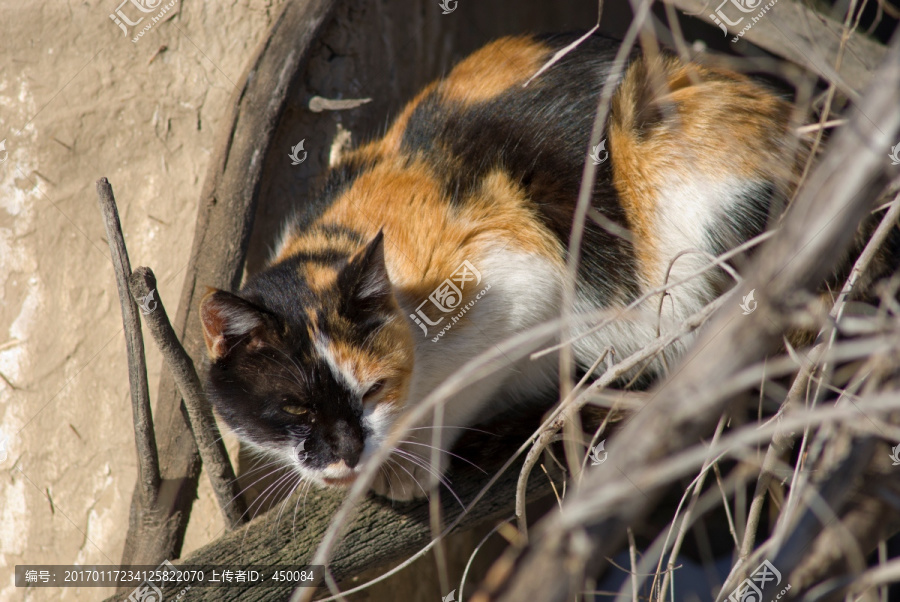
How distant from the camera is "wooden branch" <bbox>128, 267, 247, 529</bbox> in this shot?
1.76 m

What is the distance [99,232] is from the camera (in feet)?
8.45

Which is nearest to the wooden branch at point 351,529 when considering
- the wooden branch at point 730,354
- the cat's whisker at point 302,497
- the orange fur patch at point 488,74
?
the cat's whisker at point 302,497

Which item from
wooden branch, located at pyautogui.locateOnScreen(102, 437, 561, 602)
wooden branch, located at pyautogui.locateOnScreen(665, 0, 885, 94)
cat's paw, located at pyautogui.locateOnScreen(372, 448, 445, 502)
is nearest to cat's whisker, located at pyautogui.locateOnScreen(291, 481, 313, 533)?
wooden branch, located at pyautogui.locateOnScreen(102, 437, 561, 602)

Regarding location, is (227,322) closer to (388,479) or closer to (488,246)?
(388,479)

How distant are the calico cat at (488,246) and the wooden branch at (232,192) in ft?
1.11

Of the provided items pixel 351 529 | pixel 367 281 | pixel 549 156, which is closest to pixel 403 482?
→ pixel 351 529

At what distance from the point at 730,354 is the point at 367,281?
1236 mm

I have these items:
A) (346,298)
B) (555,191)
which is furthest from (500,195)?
(346,298)

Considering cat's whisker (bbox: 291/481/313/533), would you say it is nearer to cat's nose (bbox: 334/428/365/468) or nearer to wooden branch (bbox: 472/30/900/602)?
cat's nose (bbox: 334/428/365/468)

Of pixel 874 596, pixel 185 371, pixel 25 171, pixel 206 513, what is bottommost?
pixel 206 513

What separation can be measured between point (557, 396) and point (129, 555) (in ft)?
4.73

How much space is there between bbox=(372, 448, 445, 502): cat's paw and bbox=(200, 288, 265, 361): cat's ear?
19.2 inches

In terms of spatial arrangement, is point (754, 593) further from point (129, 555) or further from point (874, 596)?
point (129, 555)

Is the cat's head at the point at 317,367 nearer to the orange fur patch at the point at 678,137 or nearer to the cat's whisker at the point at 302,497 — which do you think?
the cat's whisker at the point at 302,497
